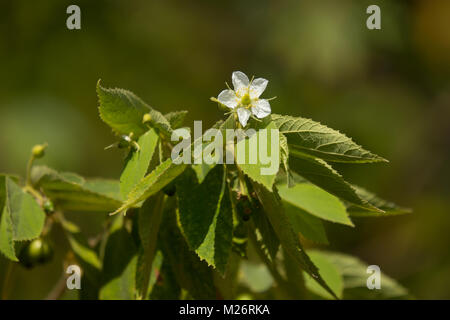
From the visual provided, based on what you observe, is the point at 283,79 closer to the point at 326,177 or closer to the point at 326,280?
the point at 326,280

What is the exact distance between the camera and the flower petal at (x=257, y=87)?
1237 mm

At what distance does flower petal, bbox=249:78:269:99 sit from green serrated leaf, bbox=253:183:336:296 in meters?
0.20

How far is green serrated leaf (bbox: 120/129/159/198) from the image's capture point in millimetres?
1199

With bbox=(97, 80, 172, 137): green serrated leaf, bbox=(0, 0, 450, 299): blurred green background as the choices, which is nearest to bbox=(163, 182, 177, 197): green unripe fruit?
bbox=(97, 80, 172, 137): green serrated leaf

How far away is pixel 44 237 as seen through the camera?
5.22 ft

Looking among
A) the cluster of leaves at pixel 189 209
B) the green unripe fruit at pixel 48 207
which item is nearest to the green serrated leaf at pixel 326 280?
the cluster of leaves at pixel 189 209

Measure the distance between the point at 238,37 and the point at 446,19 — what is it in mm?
1553

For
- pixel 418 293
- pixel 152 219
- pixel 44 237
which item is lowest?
pixel 418 293

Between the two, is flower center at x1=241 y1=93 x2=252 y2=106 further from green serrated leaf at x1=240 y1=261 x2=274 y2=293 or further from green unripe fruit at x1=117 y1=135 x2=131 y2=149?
green serrated leaf at x1=240 y1=261 x2=274 y2=293

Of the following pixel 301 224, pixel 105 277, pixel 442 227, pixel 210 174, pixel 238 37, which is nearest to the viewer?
pixel 210 174

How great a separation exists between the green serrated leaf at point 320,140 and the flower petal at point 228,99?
11 centimetres

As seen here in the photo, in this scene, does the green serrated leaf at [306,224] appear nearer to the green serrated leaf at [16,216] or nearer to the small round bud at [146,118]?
the small round bud at [146,118]
